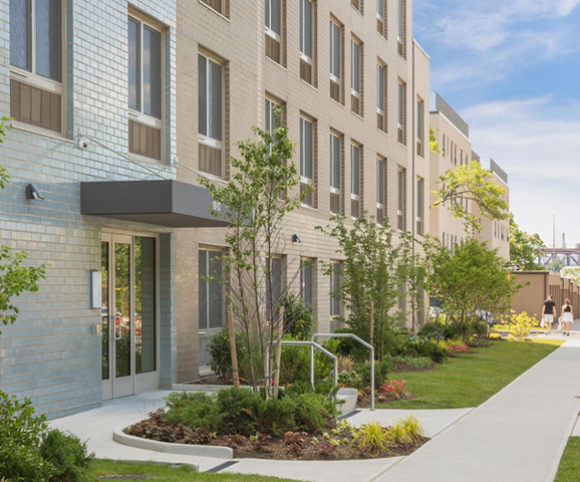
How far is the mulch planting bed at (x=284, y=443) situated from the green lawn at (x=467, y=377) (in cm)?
376

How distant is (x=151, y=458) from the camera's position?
929 centimetres

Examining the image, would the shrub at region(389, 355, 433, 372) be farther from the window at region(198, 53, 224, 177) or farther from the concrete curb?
the concrete curb

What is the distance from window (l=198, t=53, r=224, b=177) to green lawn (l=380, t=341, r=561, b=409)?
561 centimetres

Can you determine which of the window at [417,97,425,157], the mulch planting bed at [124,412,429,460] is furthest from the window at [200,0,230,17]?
the window at [417,97,425,157]

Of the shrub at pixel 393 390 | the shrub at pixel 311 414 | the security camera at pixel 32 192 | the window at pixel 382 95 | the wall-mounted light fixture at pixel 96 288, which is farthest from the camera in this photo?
the window at pixel 382 95

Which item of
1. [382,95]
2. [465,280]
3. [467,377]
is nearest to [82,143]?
[467,377]

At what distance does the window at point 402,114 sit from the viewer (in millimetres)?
33812

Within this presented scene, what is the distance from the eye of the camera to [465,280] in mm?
27078

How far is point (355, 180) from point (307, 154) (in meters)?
4.66

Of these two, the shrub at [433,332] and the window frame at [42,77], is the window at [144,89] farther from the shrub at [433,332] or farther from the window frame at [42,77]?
the shrub at [433,332]

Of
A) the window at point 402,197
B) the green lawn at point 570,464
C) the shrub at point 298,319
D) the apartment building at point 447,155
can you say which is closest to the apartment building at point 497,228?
the apartment building at point 447,155

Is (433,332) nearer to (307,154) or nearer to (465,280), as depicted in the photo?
(465,280)

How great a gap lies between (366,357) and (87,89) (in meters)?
9.63

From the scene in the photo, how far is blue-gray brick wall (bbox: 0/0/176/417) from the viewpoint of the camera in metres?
11.5
